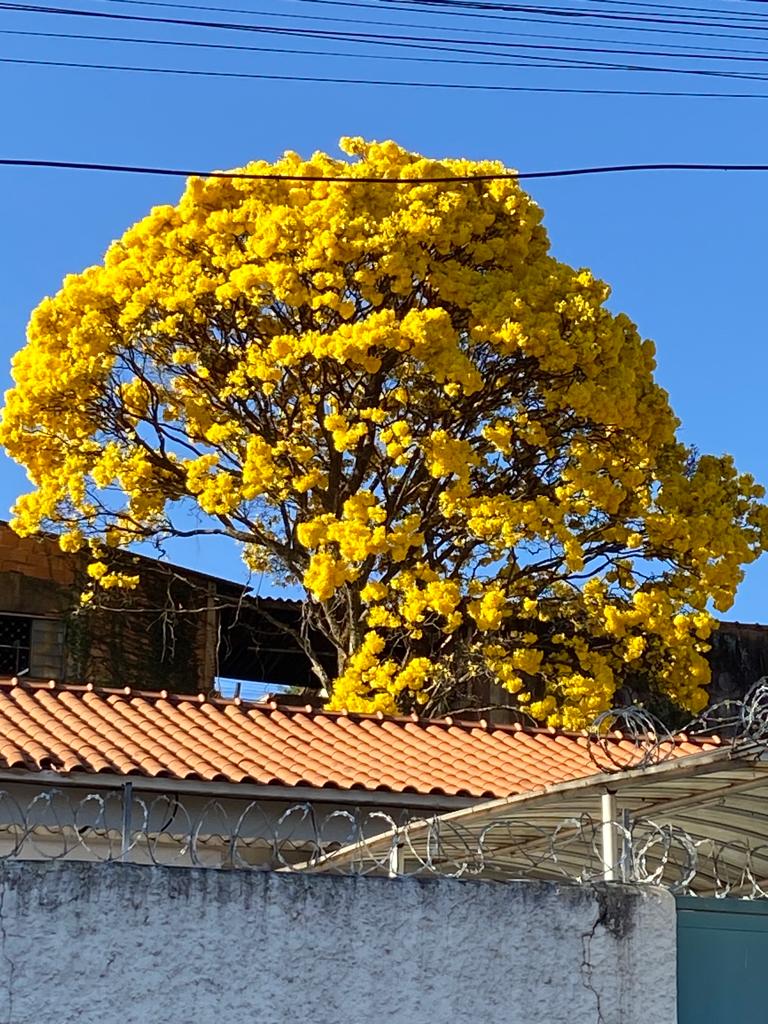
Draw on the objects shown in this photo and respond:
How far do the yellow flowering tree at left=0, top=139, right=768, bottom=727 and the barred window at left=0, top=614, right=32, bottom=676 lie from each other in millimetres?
1235

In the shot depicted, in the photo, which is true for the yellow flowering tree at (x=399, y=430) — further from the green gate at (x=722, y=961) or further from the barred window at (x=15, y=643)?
the green gate at (x=722, y=961)

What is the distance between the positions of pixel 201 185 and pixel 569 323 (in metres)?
4.79

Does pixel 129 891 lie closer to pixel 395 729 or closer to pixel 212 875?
pixel 212 875

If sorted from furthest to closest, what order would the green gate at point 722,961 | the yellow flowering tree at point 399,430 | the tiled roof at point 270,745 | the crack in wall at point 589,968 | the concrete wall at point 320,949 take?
the yellow flowering tree at point 399,430 → the tiled roof at point 270,745 → the green gate at point 722,961 → the crack in wall at point 589,968 → the concrete wall at point 320,949

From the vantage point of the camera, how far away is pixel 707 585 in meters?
18.8

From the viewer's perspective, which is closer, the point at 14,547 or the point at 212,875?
the point at 212,875

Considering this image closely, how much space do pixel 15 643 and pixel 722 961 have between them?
1505 cm

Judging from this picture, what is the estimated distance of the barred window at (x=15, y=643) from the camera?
19438mm

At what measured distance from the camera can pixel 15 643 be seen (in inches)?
770

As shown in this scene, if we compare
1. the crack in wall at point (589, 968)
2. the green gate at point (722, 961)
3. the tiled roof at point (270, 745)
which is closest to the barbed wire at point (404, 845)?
the green gate at point (722, 961)

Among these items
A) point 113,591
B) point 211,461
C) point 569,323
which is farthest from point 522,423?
point 113,591

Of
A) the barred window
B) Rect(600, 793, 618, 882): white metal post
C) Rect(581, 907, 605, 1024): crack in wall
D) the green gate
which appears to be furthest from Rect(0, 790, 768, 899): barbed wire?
the barred window

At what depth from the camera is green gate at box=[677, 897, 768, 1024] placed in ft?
18.5

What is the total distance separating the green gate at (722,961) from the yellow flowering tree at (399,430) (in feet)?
38.2
